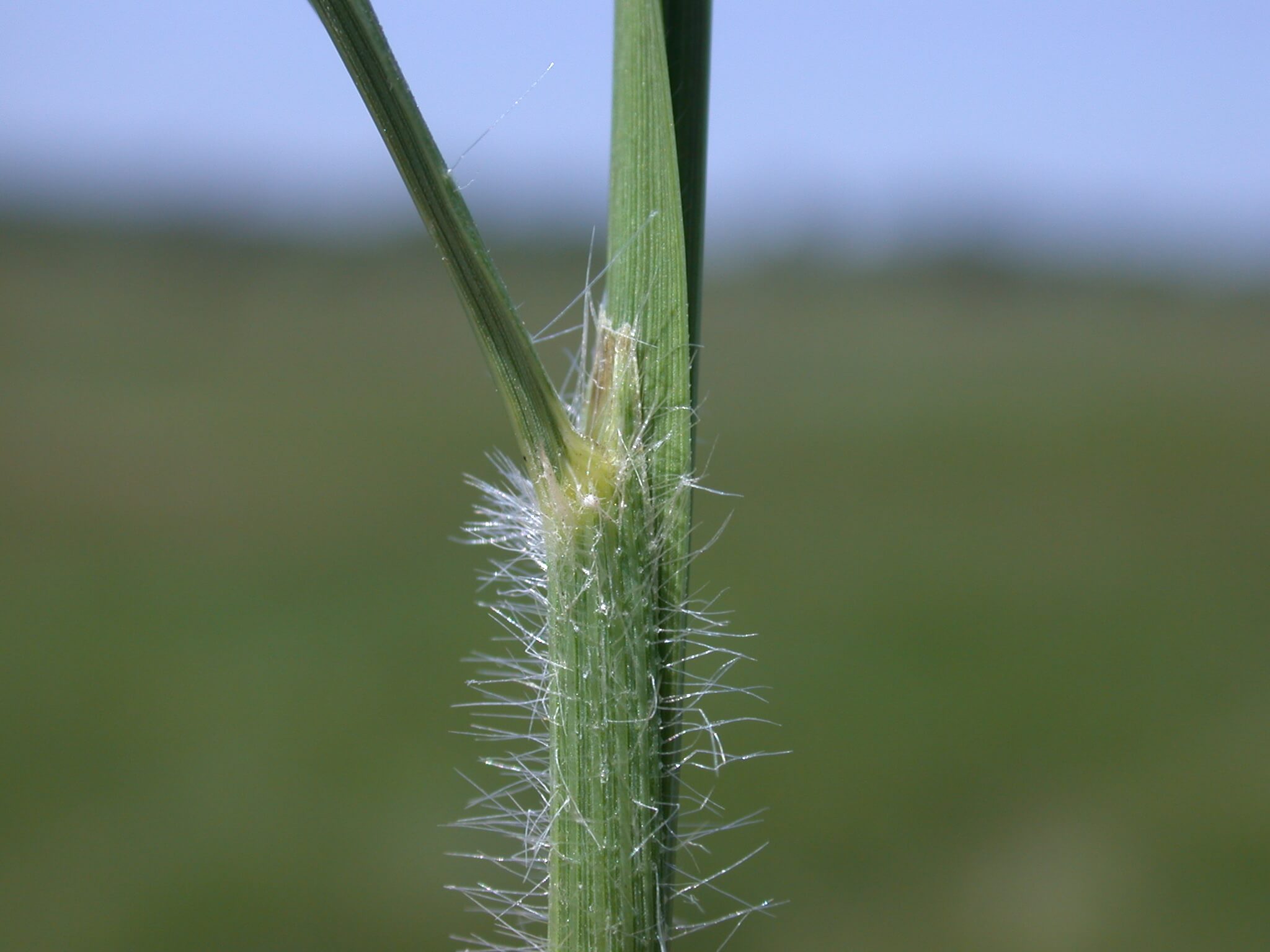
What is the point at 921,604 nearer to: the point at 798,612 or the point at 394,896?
the point at 798,612

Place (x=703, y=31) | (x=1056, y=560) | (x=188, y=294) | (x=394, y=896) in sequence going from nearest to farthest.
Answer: (x=703, y=31)
(x=394, y=896)
(x=1056, y=560)
(x=188, y=294)

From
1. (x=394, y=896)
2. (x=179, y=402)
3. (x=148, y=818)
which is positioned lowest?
(x=394, y=896)

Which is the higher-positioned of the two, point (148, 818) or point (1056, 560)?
point (1056, 560)

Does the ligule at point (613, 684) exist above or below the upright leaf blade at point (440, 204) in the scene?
below

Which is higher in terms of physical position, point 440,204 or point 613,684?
point 440,204

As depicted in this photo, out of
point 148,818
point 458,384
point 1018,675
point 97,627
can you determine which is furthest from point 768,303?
point 148,818

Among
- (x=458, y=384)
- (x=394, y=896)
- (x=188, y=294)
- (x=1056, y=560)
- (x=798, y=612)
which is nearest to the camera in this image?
(x=394, y=896)

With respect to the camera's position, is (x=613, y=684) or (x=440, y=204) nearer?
(x=440, y=204)

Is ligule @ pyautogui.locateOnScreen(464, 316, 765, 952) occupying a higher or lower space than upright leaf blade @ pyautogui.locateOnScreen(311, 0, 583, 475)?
lower

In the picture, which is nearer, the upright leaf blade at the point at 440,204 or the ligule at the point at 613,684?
the upright leaf blade at the point at 440,204

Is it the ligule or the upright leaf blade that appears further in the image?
the ligule

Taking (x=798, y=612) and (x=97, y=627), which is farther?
(x=798, y=612)
